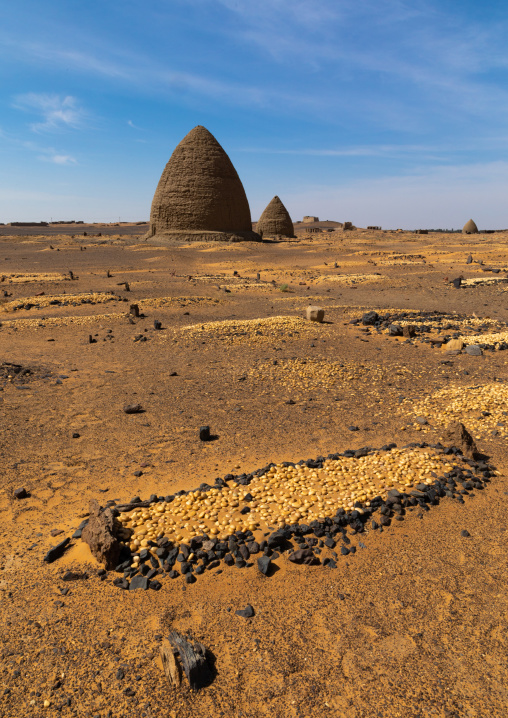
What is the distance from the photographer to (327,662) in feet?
8.32

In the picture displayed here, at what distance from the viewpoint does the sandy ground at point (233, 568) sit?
2406 millimetres

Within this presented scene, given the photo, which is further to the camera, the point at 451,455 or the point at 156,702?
the point at 451,455

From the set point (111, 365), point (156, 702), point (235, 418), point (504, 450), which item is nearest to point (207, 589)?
point (156, 702)

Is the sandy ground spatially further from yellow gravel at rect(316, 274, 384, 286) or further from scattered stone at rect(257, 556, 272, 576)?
yellow gravel at rect(316, 274, 384, 286)

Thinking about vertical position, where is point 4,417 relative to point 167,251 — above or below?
below

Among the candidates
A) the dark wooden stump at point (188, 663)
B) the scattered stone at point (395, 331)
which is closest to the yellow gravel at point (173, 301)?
the scattered stone at point (395, 331)

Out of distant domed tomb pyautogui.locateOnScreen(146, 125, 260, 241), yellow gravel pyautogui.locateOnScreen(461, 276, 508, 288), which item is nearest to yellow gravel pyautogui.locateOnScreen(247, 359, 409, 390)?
yellow gravel pyautogui.locateOnScreen(461, 276, 508, 288)

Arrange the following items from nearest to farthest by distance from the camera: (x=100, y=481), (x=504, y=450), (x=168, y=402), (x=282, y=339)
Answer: (x=100, y=481)
(x=504, y=450)
(x=168, y=402)
(x=282, y=339)

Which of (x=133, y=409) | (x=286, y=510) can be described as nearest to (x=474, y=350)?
(x=286, y=510)

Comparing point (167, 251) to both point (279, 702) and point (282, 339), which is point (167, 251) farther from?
point (279, 702)

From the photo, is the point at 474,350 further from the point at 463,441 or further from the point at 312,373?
the point at 463,441

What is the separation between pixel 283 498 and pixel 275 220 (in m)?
42.5

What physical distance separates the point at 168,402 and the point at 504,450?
14.7 ft

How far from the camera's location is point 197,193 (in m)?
33.6
